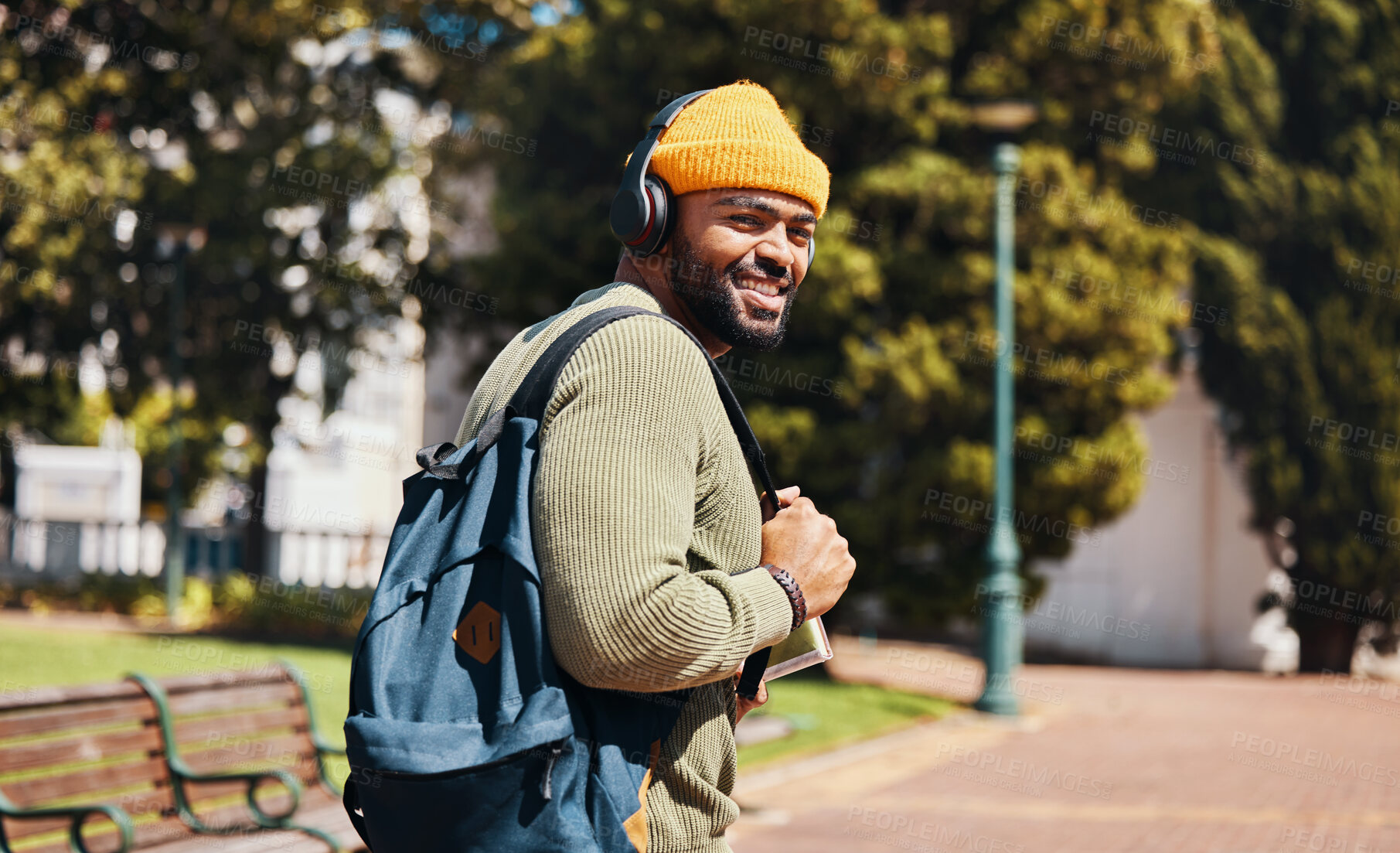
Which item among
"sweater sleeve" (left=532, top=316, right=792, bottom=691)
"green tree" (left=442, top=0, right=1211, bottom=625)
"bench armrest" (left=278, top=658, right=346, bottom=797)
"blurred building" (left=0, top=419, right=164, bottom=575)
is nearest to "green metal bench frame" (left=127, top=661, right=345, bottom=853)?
"bench armrest" (left=278, top=658, right=346, bottom=797)

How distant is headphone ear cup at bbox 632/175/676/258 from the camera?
1.95m

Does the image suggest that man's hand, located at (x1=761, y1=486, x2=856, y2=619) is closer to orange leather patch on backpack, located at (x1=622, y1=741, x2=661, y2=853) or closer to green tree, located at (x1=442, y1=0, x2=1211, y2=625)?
orange leather patch on backpack, located at (x1=622, y1=741, x2=661, y2=853)

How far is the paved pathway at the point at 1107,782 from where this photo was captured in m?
7.83

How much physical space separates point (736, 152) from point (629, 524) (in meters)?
0.62

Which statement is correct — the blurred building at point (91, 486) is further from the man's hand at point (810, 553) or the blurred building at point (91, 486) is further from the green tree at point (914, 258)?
the man's hand at point (810, 553)

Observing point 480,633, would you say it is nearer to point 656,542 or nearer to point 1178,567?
point 656,542

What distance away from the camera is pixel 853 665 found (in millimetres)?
17203

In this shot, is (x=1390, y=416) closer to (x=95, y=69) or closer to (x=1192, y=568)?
(x=1192, y=568)

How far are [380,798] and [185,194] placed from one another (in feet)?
57.6

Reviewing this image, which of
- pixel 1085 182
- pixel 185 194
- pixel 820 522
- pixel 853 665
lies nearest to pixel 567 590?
pixel 820 522

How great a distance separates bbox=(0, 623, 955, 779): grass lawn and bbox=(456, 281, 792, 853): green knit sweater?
7765 mm

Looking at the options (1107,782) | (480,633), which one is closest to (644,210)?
(480,633)

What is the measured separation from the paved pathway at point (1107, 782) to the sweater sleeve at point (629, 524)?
19.9 ft

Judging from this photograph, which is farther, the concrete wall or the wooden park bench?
the concrete wall
